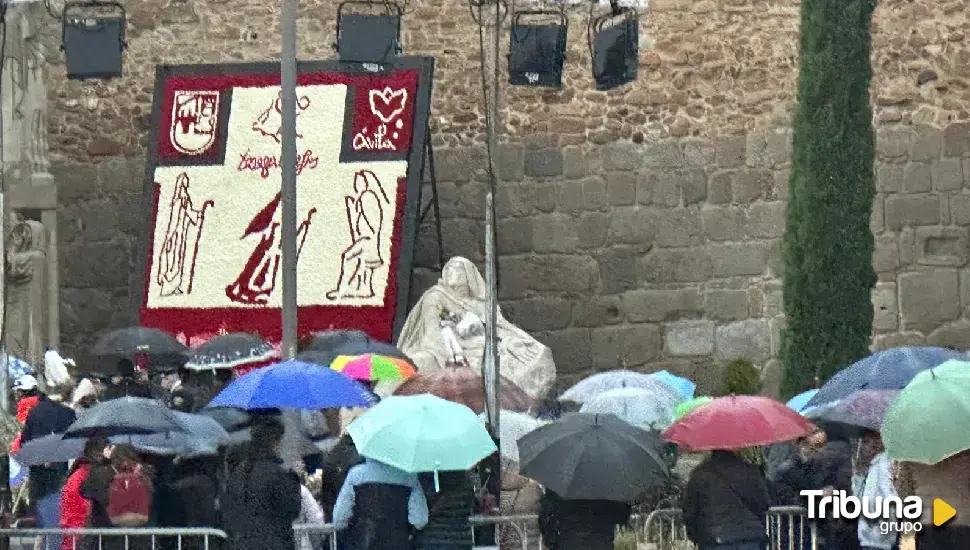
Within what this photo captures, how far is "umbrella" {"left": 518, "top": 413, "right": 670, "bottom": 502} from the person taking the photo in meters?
10.2

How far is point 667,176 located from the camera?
63.5 ft

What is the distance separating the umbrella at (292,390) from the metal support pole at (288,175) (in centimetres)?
185

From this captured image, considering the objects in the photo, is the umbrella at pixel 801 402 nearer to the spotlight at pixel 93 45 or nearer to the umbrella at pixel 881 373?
the umbrella at pixel 881 373

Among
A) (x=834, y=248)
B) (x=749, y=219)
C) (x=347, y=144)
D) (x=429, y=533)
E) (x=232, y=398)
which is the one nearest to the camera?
(x=429, y=533)

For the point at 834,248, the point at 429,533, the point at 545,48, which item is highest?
the point at 545,48

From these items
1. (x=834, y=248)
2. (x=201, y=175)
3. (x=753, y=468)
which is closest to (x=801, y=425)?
(x=753, y=468)

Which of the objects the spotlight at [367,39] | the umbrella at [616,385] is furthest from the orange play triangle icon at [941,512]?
the spotlight at [367,39]

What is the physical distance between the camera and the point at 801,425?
35.8 feet

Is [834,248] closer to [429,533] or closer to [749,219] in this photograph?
[749,219]

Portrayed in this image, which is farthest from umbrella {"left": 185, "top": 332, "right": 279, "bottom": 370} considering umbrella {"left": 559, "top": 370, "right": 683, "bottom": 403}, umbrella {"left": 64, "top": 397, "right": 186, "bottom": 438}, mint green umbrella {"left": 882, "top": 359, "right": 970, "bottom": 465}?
mint green umbrella {"left": 882, "top": 359, "right": 970, "bottom": 465}

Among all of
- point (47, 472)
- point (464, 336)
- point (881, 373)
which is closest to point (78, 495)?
point (47, 472)

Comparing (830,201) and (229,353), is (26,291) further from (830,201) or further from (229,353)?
(830,201)

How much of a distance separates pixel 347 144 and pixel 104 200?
3.03 meters

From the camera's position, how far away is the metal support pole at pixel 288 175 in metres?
14.3
